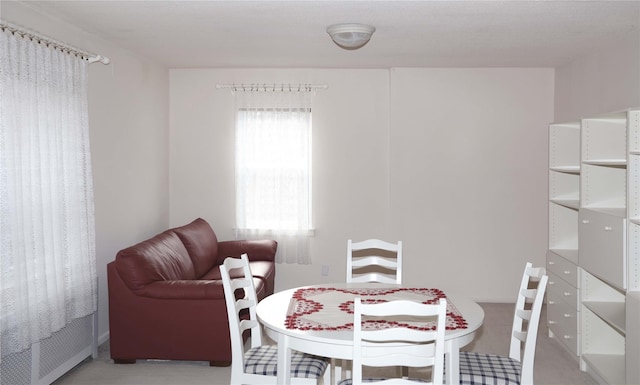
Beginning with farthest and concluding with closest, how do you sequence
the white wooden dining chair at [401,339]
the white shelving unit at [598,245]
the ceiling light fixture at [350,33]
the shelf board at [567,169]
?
the shelf board at [567,169]
the ceiling light fixture at [350,33]
the white shelving unit at [598,245]
the white wooden dining chair at [401,339]

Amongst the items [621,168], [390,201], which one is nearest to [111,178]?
[390,201]

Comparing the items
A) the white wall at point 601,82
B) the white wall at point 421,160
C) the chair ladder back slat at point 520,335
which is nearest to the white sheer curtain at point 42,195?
the white wall at point 421,160

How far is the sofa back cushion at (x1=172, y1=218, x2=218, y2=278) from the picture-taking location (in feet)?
18.9

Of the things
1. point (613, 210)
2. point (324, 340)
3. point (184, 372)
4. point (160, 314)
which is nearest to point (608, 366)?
point (613, 210)

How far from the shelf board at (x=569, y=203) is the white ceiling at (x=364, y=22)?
49.5 inches

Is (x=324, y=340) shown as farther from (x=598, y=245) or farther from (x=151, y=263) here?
(x=598, y=245)

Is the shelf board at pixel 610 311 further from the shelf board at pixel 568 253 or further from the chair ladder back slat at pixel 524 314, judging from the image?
the chair ladder back slat at pixel 524 314

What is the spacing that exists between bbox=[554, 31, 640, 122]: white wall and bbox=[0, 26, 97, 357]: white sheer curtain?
3904 millimetres

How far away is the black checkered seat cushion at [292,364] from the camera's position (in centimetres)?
330

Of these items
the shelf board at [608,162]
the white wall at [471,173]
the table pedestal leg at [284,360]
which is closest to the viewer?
the table pedestal leg at [284,360]

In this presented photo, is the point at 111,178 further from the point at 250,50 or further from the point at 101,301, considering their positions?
the point at 250,50

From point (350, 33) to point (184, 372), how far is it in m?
2.61

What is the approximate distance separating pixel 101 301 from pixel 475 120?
4.01 metres

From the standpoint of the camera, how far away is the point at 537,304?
10.3 feet
